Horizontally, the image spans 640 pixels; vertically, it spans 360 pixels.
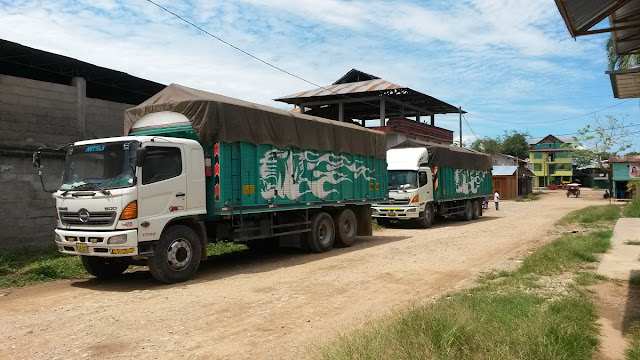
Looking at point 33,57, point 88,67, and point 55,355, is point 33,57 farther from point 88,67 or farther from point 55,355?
point 55,355

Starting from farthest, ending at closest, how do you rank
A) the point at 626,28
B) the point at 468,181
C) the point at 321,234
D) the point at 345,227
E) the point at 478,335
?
the point at 468,181 < the point at 345,227 < the point at 321,234 < the point at 626,28 < the point at 478,335

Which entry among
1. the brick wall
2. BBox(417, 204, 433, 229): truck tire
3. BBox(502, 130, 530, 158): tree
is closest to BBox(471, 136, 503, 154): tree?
BBox(502, 130, 530, 158): tree

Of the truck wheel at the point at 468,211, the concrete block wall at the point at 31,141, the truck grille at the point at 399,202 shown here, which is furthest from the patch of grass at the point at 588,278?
the truck wheel at the point at 468,211

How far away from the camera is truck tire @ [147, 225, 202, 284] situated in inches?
316

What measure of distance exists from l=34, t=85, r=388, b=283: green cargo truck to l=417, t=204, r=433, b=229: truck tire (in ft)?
22.5

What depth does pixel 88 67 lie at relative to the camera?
1430cm

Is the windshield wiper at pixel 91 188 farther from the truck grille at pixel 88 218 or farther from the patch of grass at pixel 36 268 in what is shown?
the patch of grass at pixel 36 268

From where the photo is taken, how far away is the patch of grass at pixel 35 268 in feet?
28.4

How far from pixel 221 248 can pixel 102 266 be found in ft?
13.3

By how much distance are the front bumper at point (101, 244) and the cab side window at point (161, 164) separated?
0.94 m

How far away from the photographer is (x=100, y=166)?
809 cm

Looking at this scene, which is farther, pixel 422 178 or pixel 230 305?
pixel 422 178

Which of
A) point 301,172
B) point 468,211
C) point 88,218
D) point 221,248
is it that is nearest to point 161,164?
point 88,218

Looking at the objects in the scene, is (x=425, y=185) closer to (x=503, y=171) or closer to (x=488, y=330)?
(x=488, y=330)
